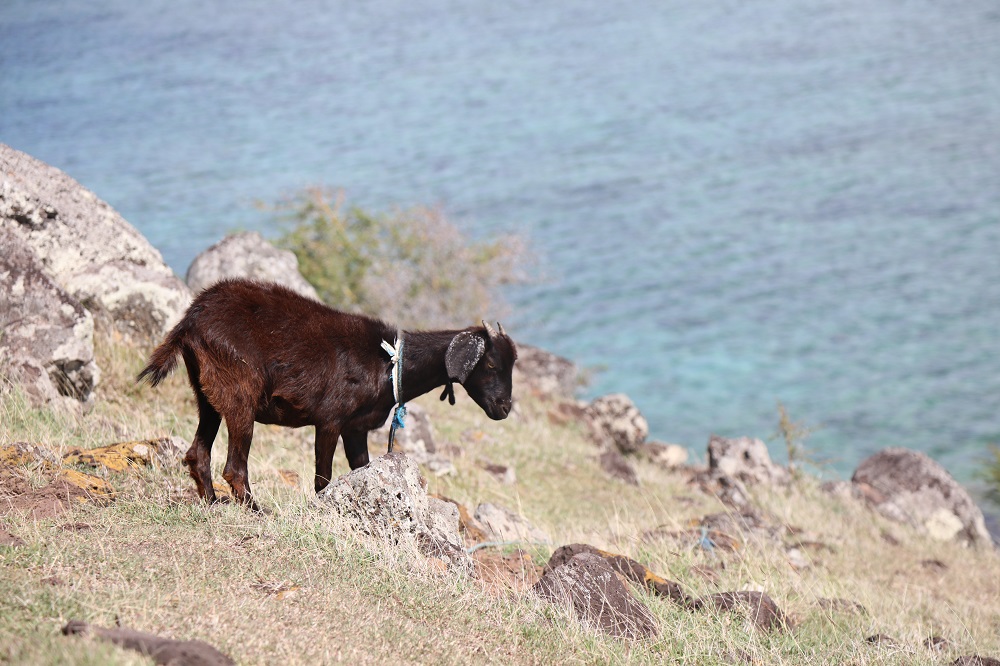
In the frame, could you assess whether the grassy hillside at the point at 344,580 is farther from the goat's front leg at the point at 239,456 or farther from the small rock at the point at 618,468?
the small rock at the point at 618,468

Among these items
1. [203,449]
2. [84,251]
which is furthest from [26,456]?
[84,251]

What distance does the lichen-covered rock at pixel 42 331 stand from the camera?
8.84m

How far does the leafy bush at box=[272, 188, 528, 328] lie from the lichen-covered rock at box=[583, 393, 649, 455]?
17.6 ft

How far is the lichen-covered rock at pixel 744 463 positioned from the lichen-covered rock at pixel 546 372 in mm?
3639

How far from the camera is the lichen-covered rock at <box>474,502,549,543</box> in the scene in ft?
27.1

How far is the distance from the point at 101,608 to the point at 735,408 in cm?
2098

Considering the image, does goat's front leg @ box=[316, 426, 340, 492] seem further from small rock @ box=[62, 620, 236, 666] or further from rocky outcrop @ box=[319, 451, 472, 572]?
small rock @ box=[62, 620, 236, 666]

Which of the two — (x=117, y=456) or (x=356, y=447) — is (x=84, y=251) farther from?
(x=356, y=447)

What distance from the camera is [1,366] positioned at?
8695 mm

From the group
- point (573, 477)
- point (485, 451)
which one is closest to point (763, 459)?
point (573, 477)

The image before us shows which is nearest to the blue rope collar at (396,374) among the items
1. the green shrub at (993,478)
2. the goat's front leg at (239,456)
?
the goat's front leg at (239,456)

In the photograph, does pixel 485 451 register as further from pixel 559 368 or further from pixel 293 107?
pixel 293 107

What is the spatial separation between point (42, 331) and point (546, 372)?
10221mm

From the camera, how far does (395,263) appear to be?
67.6ft
